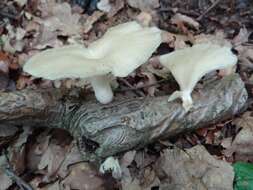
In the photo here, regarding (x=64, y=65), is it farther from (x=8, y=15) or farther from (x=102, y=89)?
(x=8, y=15)

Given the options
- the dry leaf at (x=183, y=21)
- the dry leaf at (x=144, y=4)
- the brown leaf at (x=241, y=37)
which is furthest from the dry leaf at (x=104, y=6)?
the brown leaf at (x=241, y=37)

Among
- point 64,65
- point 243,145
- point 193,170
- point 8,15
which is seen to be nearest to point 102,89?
point 64,65

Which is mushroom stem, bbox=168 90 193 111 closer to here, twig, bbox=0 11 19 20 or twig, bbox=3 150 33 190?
twig, bbox=3 150 33 190

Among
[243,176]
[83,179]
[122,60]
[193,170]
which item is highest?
[122,60]

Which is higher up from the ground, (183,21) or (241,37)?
(183,21)

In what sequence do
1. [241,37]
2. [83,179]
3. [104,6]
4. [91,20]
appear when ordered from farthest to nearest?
[104,6]
[91,20]
[241,37]
[83,179]

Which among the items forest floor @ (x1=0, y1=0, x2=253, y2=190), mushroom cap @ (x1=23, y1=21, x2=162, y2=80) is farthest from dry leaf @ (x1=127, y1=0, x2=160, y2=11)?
mushroom cap @ (x1=23, y1=21, x2=162, y2=80)

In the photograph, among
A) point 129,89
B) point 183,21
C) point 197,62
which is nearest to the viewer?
point 197,62
